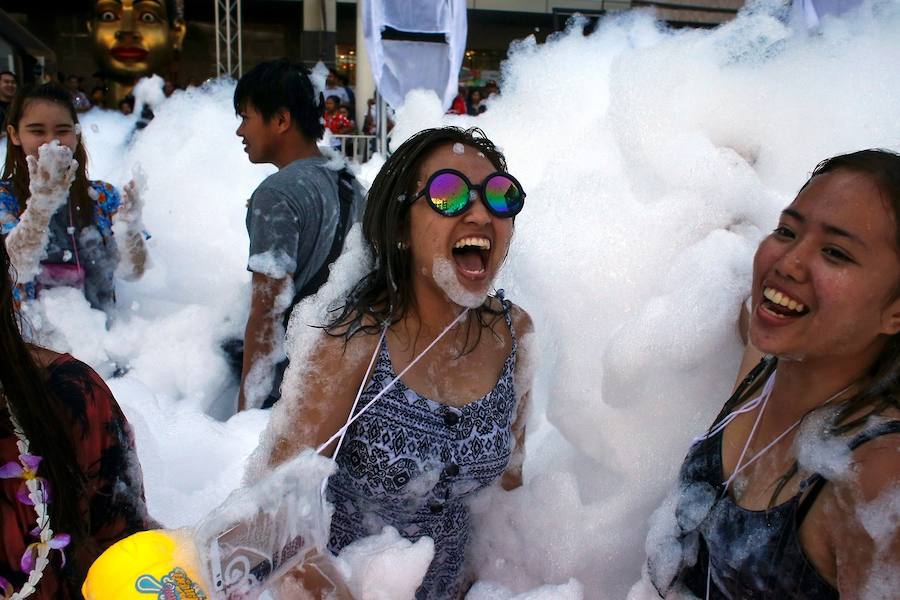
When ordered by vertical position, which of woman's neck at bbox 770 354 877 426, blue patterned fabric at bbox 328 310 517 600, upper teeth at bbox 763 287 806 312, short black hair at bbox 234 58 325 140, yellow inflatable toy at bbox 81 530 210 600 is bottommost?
blue patterned fabric at bbox 328 310 517 600

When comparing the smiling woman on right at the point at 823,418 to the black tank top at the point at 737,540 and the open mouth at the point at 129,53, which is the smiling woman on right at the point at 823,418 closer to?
the black tank top at the point at 737,540

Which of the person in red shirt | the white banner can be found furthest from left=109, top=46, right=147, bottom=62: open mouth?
the white banner

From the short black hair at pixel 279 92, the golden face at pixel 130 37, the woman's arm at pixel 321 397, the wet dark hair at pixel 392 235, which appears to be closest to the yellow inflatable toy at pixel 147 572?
the woman's arm at pixel 321 397

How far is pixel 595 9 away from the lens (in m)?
14.1

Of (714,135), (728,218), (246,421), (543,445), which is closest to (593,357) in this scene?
(543,445)

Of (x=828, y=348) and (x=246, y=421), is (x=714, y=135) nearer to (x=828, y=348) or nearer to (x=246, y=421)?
(x=828, y=348)

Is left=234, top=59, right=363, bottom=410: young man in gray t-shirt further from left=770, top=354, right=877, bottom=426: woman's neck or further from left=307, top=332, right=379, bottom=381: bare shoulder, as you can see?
left=770, top=354, right=877, bottom=426: woman's neck

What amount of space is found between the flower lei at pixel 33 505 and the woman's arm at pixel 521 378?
3.15 feet

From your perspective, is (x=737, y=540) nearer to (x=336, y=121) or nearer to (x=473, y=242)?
(x=473, y=242)

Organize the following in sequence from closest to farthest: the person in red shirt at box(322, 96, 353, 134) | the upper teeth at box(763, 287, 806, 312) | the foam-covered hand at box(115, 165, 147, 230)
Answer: the upper teeth at box(763, 287, 806, 312) < the foam-covered hand at box(115, 165, 147, 230) < the person in red shirt at box(322, 96, 353, 134)

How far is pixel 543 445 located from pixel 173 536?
1367 mm

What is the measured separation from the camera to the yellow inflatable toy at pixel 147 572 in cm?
89

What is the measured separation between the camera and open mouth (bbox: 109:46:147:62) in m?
10.5

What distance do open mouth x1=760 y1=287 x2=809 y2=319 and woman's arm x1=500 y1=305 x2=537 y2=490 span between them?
0.61 m
